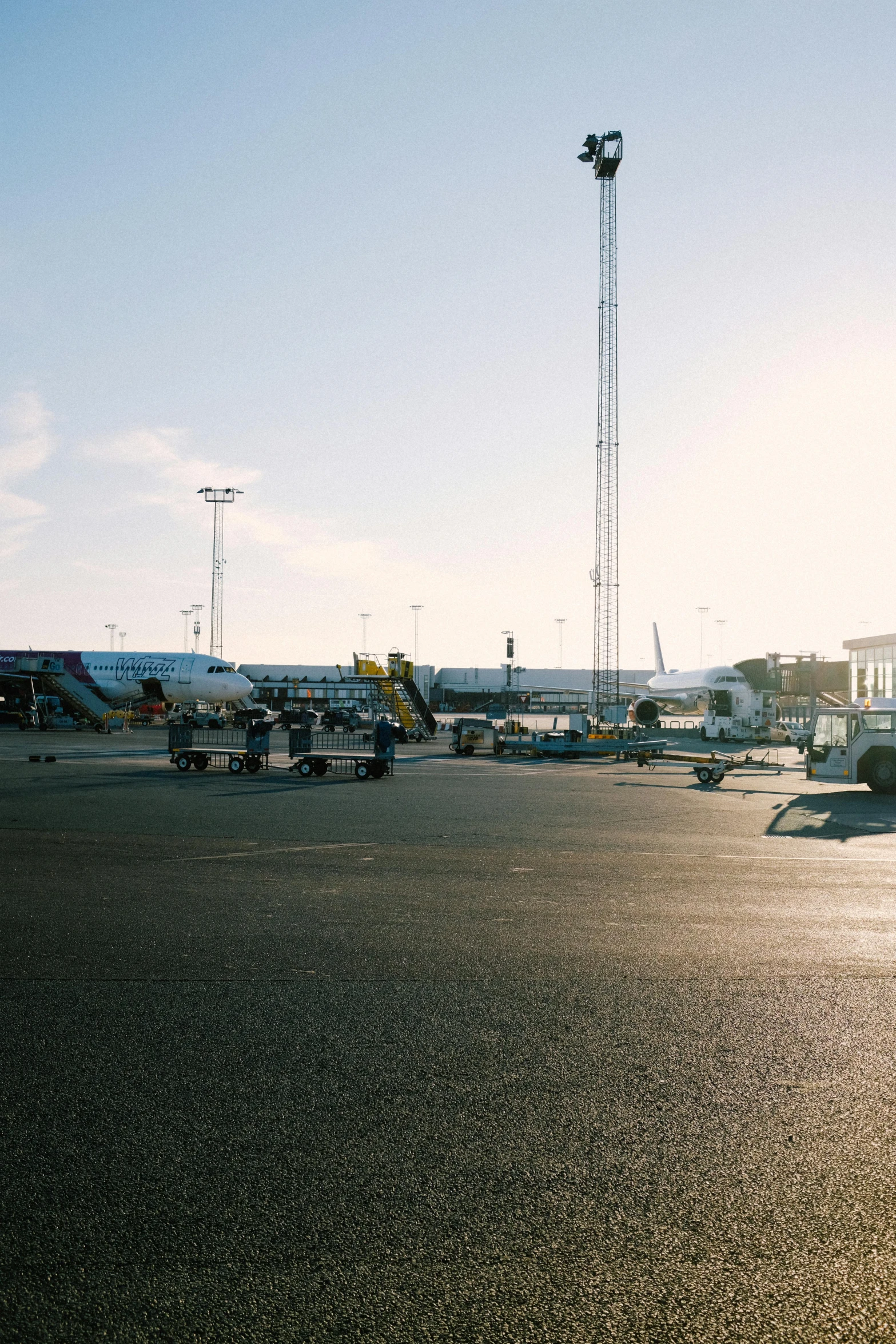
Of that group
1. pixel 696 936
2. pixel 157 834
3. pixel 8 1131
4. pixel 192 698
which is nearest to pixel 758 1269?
pixel 8 1131

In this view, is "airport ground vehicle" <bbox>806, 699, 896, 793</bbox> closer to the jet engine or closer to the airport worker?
the airport worker

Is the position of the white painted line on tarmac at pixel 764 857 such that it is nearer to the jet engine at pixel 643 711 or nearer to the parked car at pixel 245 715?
the jet engine at pixel 643 711

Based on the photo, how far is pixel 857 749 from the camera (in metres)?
22.0

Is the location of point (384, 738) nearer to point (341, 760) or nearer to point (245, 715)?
point (341, 760)

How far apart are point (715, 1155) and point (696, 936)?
401 centimetres

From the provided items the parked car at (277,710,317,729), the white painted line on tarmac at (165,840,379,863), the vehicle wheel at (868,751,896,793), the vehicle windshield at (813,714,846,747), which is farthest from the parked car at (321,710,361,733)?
the white painted line on tarmac at (165,840,379,863)

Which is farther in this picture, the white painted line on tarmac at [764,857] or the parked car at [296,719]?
the parked car at [296,719]

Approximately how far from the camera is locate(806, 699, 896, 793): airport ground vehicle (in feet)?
72.2

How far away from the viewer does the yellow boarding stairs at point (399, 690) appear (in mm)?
49469

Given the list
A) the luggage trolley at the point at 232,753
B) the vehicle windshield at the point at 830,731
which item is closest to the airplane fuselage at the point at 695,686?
the vehicle windshield at the point at 830,731

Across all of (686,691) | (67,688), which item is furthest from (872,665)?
(67,688)

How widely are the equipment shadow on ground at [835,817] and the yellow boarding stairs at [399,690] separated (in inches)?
1150

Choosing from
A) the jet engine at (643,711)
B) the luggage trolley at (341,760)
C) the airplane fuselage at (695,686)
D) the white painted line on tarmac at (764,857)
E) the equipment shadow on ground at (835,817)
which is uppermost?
the airplane fuselage at (695,686)

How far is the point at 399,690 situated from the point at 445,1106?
45940 millimetres
